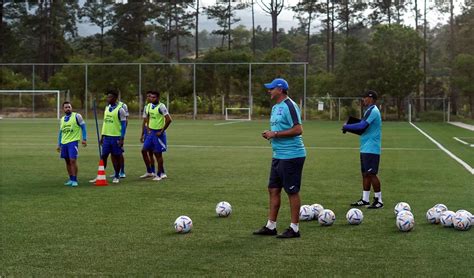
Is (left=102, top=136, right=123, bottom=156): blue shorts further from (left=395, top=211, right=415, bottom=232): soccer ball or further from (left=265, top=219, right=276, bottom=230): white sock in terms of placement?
(left=395, top=211, right=415, bottom=232): soccer ball

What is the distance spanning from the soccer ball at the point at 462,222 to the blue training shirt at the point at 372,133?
2.48 meters

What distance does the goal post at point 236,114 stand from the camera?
6116cm

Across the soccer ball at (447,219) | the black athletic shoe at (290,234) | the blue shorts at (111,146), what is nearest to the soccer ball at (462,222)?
the soccer ball at (447,219)

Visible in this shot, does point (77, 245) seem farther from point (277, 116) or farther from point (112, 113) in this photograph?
point (112, 113)

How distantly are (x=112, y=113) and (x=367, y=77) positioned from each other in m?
48.2

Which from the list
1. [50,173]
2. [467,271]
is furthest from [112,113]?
[467,271]

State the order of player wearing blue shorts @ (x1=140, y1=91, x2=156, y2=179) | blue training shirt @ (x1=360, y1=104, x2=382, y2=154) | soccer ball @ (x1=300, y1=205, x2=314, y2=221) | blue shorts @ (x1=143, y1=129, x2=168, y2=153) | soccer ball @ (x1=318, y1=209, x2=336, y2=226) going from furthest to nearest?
player wearing blue shorts @ (x1=140, y1=91, x2=156, y2=179) → blue shorts @ (x1=143, y1=129, x2=168, y2=153) → blue training shirt @ (x1=360, y1=104, x2=382, y2=154) → soccer ball @ (x1=300, y1=205, x2=314, y2=221) → soccer ball @ (x1=318, y1=209, x2=336, y2=226)

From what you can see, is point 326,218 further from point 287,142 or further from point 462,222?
point 462,222

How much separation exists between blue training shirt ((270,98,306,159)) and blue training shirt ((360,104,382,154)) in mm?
2850

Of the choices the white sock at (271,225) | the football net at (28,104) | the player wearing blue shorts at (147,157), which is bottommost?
the white sock at (271,225)

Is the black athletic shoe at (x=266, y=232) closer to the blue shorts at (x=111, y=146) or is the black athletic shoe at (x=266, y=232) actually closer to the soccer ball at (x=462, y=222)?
the soccer ball at (x=462, y=222)

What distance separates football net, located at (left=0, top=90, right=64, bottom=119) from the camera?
6112 centimetres

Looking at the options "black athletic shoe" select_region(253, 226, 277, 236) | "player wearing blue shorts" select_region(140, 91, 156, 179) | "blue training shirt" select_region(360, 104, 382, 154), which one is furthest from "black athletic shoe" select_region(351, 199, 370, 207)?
"player wearing blue shorts" select_region(140, 91, 156, 179)

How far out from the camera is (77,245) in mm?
8266
